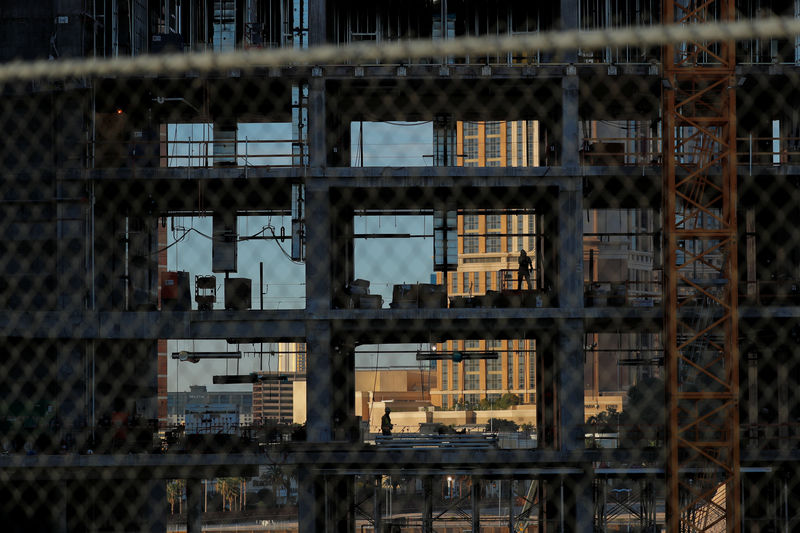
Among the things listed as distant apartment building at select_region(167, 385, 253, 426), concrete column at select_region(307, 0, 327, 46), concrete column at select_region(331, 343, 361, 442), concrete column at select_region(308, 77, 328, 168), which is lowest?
distant apartment building at select_region(167, 385, 253, 426)

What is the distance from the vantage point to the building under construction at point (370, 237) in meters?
16.8

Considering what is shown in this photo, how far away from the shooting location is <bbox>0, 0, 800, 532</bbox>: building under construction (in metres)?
16.8

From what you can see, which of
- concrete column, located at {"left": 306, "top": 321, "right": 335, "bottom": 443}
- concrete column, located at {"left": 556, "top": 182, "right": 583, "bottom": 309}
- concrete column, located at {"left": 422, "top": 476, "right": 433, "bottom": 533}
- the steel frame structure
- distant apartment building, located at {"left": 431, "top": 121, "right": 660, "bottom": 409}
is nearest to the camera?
the steel frame structure

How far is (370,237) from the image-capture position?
736 inches

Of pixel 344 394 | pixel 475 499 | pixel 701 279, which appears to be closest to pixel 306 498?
pixel 475 499

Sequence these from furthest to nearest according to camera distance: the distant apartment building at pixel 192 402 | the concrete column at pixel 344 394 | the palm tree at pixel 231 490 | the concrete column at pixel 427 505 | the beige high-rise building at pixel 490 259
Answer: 1. the palm tree at pixel 231 490
2. the beige high-rise building at pixel 490 259
3. the distant apartment building at pixel 192 402
4. the concrete column at pixel 344 394
5. the concrete column at pixel 427 505

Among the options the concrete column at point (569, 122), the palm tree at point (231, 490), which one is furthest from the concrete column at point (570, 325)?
the palm tree at point (231, 490)

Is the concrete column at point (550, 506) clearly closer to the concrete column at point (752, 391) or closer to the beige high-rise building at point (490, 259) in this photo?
the concrete column at point (752, 391)

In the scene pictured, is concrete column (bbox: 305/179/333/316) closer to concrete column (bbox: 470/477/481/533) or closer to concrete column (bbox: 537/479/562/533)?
concrete column (bbox: 470/477/481/533)

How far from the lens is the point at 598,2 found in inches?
757

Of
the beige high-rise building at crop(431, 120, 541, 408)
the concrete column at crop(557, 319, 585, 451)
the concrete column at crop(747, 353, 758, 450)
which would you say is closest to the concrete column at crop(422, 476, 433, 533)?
the concrete column at crop(557, 319, 585, 451)

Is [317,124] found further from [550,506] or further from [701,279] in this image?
[550,506]

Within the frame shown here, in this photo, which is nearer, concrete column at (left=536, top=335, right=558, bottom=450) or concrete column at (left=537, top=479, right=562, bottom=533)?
concrete column at (left=537, top=479, right=562, bottom=533)

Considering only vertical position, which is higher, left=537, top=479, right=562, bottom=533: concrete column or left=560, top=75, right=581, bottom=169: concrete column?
left=560, top=75, right=581, bottom=169: concrete column
